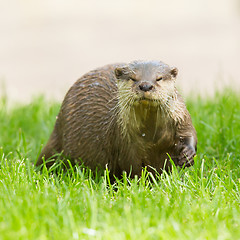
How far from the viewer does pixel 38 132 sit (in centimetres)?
493

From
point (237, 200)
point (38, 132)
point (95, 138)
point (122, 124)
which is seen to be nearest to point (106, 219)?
point (237, 200)

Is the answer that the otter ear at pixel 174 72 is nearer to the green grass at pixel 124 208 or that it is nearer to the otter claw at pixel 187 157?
the otter claw at pixel 187 157

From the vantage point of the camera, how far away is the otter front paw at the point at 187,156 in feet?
11.3

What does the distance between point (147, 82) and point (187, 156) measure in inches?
21.6

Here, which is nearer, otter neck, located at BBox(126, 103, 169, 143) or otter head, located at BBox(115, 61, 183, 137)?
otter head, located at BBox(115, 61, 183, 137)

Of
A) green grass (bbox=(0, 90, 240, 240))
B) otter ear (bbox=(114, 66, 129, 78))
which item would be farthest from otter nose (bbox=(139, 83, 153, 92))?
green grass (bbox=(0, 90, 240, 240))

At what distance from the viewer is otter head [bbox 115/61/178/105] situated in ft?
10.2

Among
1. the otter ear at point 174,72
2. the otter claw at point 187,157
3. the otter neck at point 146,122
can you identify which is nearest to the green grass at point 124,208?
the otter claw at point 187,157

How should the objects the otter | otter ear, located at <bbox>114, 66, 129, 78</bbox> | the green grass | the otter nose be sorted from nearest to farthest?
the green grass, the otter nose, the otter, otter ear, located at <bbox>114, 66, 129, 78</bbox>

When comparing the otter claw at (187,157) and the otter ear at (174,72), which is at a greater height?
the otter ear at (174,72)

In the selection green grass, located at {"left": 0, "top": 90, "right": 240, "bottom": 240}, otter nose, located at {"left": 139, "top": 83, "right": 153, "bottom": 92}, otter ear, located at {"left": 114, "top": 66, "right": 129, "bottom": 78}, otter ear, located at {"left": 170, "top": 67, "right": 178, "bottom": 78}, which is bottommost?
green grass, located at {"left": 0, "top": 90, "right": 240, "bottom": 240}

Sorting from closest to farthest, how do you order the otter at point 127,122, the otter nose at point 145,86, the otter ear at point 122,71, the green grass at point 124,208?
the green grass at point 124,208 → the otter nose at point 145,86 → the otter at point 127,122 → the otter ear at point 122,71

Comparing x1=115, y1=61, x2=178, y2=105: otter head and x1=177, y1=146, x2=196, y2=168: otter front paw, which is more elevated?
x1=115, y1=61, x2=178, y2=105: otter head

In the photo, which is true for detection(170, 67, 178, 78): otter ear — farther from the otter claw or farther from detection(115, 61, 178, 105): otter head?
the otter claw
